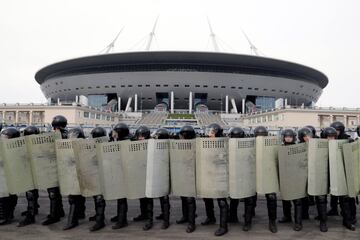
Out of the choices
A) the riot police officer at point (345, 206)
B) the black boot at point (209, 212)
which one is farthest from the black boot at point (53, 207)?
the riot police officer at point (345, 206)

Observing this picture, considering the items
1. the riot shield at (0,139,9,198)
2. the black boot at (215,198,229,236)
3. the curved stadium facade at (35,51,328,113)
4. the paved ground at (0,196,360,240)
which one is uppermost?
the curved stadium facade at (35,51,328,113)

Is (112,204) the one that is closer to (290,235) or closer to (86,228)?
(86,228)

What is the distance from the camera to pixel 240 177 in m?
7.96

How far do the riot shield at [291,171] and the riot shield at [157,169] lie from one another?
2.41 m

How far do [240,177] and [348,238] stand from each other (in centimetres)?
230

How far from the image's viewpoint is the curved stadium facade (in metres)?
93.1

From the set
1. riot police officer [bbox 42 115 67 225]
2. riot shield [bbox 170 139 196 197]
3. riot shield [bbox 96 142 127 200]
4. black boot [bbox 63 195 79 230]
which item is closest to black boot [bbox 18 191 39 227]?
riot police officer [bbox 42 115 67 225]

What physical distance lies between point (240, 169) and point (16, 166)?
4.75m

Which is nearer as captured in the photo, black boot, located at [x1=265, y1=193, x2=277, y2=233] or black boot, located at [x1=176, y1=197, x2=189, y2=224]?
black boot, located at [x1=265, y1=193, x2=277, y2=233]

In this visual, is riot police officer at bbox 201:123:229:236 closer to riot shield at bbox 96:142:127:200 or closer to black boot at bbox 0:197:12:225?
riot shield at bbox 96:142:127:200

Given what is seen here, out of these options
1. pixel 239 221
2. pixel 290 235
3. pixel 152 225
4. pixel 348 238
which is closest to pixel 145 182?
pixel 152 225

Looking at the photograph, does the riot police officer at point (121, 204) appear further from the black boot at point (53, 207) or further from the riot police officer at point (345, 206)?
the riot police officer at point (345, 206)

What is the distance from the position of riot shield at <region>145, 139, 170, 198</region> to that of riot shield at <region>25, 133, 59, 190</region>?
6.90ft

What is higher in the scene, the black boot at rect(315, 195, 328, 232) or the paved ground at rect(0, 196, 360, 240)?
the black boot at rect(315, 195, 328, 232)
